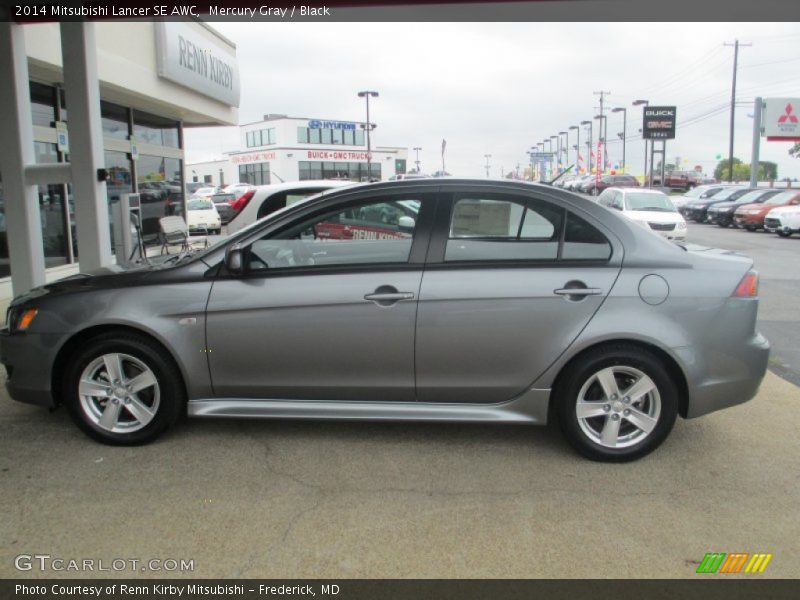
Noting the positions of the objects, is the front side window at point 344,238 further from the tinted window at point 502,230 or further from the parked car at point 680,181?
the parked car at point 680,181

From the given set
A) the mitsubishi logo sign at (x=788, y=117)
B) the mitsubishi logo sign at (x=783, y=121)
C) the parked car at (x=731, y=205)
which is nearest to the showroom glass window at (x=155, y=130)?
the parked car at (x=731, y=205)

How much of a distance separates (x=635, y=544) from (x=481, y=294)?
5.11ft

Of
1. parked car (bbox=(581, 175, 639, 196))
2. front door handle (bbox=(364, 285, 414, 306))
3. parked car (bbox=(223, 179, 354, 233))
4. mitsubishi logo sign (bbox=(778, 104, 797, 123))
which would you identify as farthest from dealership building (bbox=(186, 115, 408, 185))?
front door handle (bbox=(364, 285, 414, 306))

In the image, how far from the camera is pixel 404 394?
4145 mm

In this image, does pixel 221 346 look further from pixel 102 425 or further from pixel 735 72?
pixel 735 72

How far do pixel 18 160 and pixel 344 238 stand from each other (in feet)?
17.2

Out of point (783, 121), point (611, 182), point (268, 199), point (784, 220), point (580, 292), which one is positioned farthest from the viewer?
point (611, 182)

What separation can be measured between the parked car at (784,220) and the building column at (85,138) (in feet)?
67.2

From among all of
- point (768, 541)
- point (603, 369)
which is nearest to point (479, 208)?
point (603, 369)

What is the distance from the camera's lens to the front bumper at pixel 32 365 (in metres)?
4.25

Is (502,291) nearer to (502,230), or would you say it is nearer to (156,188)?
(502,230)

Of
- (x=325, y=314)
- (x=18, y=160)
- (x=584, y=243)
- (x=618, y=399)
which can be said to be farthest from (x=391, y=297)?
(x=18, y=160)

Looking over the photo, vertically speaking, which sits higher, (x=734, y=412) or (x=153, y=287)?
(x=153, y=287)

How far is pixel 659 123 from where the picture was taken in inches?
2431
